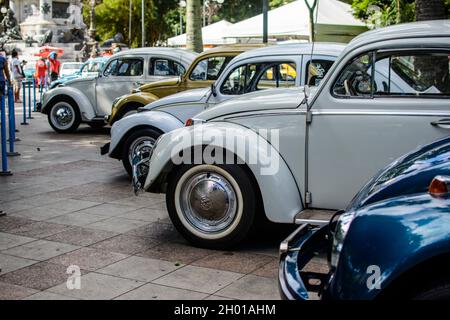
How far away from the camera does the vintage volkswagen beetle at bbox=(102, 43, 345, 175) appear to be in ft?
30.0

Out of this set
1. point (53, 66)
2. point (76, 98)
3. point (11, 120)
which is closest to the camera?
point (11, 120)

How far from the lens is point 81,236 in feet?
22.8

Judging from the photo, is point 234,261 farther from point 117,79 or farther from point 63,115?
point 63,115

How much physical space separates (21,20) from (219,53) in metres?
50.8

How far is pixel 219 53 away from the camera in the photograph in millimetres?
11805

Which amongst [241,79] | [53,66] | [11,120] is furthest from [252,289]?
[53,66]

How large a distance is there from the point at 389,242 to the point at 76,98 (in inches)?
534

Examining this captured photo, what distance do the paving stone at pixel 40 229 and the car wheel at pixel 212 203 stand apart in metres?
1.35

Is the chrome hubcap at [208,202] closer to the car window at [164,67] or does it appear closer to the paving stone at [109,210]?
the paving stone at [109,210]

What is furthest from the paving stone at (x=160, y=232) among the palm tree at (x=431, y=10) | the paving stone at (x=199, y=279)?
the palm tree at (x=431, y=10)

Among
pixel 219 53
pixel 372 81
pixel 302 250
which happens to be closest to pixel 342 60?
pixel 372 81

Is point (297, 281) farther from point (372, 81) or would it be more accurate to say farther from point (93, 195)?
point (93, 195)

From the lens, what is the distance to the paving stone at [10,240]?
6602mm

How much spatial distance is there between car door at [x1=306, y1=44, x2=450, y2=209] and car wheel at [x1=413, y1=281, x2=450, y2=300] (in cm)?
282
